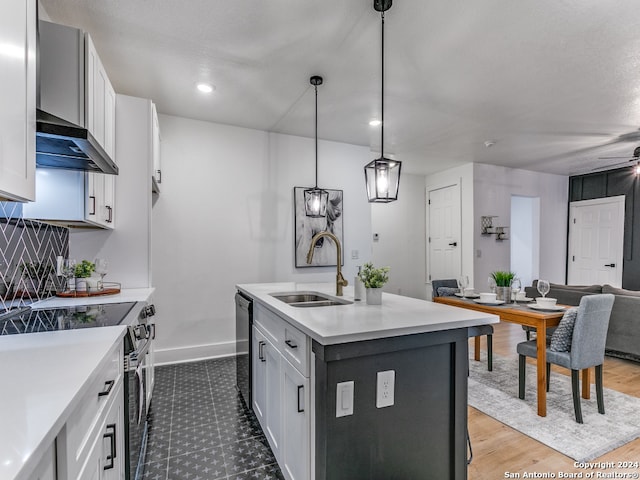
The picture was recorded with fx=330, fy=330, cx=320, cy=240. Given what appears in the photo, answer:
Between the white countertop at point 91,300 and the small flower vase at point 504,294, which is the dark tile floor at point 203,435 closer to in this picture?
the white countertop at point 91,300

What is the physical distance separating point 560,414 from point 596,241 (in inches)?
213

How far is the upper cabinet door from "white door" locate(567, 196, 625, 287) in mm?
8007

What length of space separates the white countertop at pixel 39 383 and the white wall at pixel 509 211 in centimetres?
562

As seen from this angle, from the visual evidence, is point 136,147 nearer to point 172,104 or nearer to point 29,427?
point 172,104

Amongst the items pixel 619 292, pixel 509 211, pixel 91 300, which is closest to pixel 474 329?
pixel 91 300

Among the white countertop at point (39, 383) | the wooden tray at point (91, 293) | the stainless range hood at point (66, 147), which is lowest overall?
the wooden tray at point (91, 293)

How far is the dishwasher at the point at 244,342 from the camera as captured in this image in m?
A: 2.34

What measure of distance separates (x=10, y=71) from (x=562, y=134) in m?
5.29

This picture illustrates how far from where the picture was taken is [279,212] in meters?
4.14

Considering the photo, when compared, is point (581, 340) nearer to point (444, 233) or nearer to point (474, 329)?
point (474, 329)

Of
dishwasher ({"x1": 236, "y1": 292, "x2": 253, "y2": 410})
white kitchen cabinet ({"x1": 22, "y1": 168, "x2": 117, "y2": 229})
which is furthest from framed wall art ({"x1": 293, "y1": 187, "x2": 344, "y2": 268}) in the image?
white kitchen cabinet ({"x1": 22, "y1": 168, "x2": 117, "y2": 229})

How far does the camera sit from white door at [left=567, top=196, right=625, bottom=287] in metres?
6.00

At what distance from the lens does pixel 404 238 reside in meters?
6.56

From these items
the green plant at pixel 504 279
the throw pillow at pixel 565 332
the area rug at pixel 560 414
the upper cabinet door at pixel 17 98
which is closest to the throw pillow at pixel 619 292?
the area rug at pixel 560 414
